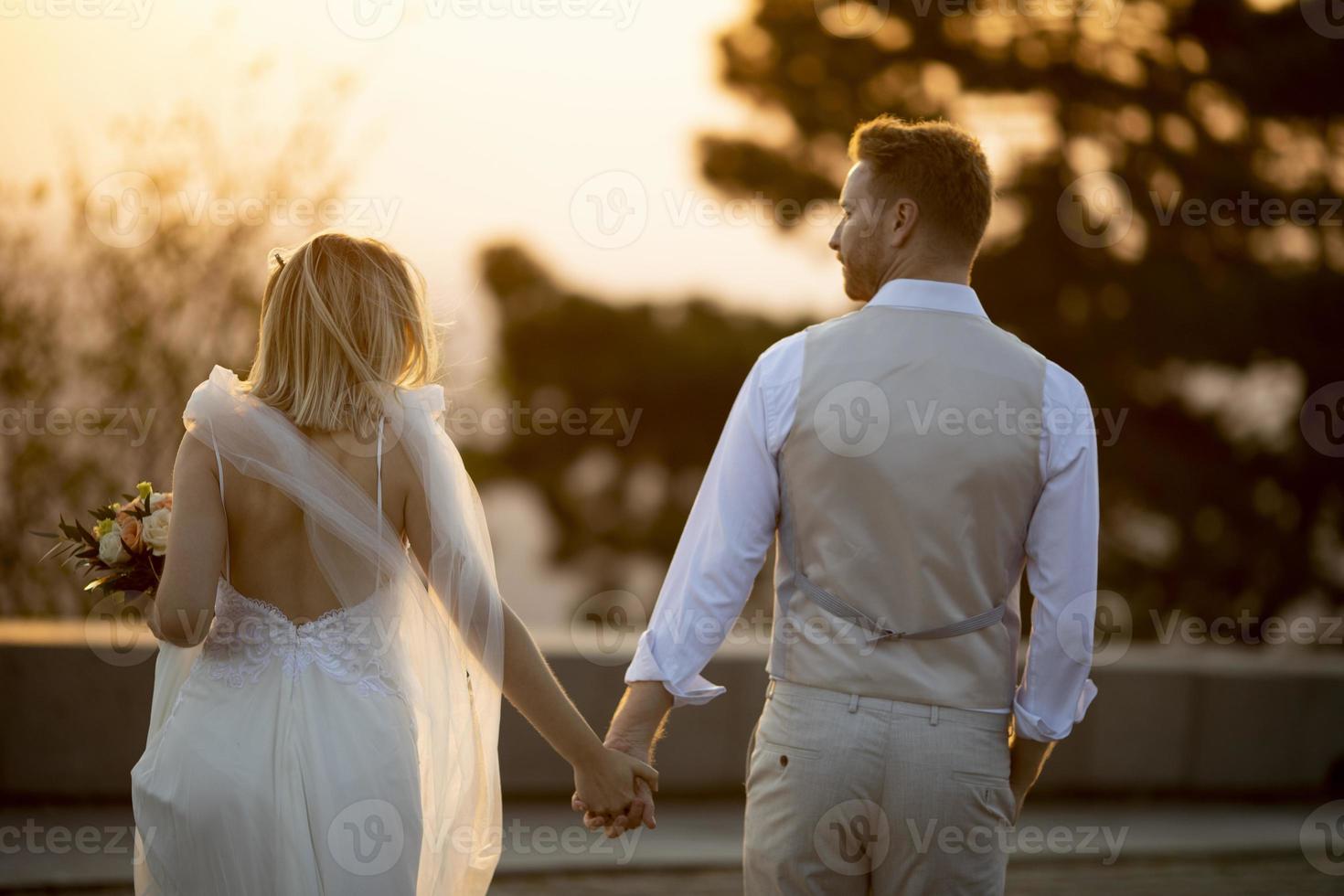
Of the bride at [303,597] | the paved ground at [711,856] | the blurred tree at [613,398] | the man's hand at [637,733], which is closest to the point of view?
the bride at [303,597]

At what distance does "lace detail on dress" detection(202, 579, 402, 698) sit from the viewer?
9.57 ft

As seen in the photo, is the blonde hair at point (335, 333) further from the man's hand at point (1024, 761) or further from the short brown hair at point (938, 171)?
the man's hand at point (1024, 761)

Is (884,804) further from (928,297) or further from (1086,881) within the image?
(1086,881)

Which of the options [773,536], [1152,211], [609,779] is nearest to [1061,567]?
[773,536]

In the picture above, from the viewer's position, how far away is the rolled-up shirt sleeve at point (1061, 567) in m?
3.01

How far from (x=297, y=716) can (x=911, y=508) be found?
4.04 ft

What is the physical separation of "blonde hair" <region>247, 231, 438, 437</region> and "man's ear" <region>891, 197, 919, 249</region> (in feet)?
3.20

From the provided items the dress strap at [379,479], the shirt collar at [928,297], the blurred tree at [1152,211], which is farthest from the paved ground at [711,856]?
the blurred tree at [1152,211]

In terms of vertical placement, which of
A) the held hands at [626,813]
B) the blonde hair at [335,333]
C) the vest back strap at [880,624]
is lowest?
the held hands at [626,813]

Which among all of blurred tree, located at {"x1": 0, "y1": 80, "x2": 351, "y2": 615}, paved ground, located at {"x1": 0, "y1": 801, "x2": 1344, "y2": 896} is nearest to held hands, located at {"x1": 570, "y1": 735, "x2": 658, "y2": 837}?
paved ground, located at {"x1": 0, "y1": 801, "x2": 1344, "y2": 896}

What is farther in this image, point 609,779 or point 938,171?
point 609,779

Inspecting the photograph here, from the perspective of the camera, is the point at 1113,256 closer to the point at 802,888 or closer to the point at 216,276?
the point at 216,276

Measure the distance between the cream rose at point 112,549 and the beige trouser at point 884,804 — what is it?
1504mm

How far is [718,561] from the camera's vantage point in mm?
3150
